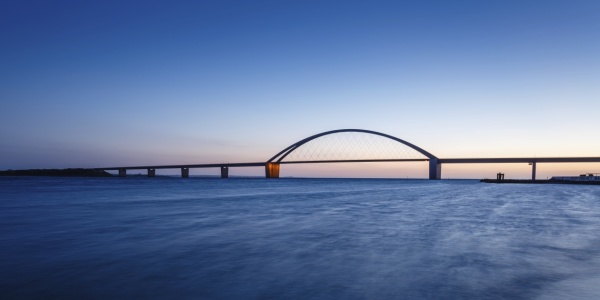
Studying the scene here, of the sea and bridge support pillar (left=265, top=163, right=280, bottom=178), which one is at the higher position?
the sea

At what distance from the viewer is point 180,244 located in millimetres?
7438

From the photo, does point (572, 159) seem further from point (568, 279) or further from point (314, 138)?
point (568, 279)

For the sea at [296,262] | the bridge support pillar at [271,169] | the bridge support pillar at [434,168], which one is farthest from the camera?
the bridge support pillar at [271,169]

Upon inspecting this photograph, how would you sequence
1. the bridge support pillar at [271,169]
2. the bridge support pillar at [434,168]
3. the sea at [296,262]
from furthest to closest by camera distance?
1. the bridge support pillar at [271,169]
2. the bridge support pillar at [434,168]
3. the sea at [296,262]

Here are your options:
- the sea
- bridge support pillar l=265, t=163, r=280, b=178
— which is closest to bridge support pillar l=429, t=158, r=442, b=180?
bridge support pillar l=265, t=163, r=280, b=178

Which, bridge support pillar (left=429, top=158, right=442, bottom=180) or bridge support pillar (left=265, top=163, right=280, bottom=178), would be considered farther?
bridge support pillar (left=265, top=163, right=280, bottom=178)

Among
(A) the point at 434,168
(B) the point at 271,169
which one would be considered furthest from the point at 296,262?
(B) the point at 271,169

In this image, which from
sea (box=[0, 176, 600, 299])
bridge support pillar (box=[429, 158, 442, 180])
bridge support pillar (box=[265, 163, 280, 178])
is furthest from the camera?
bridge support pillar (box=[265, 163, 280, 178])

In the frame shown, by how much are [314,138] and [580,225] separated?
11093 centimetres

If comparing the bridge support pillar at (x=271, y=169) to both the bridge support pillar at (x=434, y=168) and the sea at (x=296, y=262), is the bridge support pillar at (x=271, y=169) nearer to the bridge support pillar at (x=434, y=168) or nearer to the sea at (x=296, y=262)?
the bridge support pillar at (x=434, y=168)

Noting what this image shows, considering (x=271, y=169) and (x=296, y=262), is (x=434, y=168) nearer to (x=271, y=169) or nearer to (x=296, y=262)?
(x=271, y=169)

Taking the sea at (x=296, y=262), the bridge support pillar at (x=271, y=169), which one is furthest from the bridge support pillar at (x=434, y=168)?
the sea at (x=296, y=262)

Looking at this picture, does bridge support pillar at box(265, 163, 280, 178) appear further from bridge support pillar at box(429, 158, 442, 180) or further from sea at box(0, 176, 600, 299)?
sea at box(0, 176, 600, 299)

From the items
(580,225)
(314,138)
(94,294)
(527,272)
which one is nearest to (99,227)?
(94,294)
